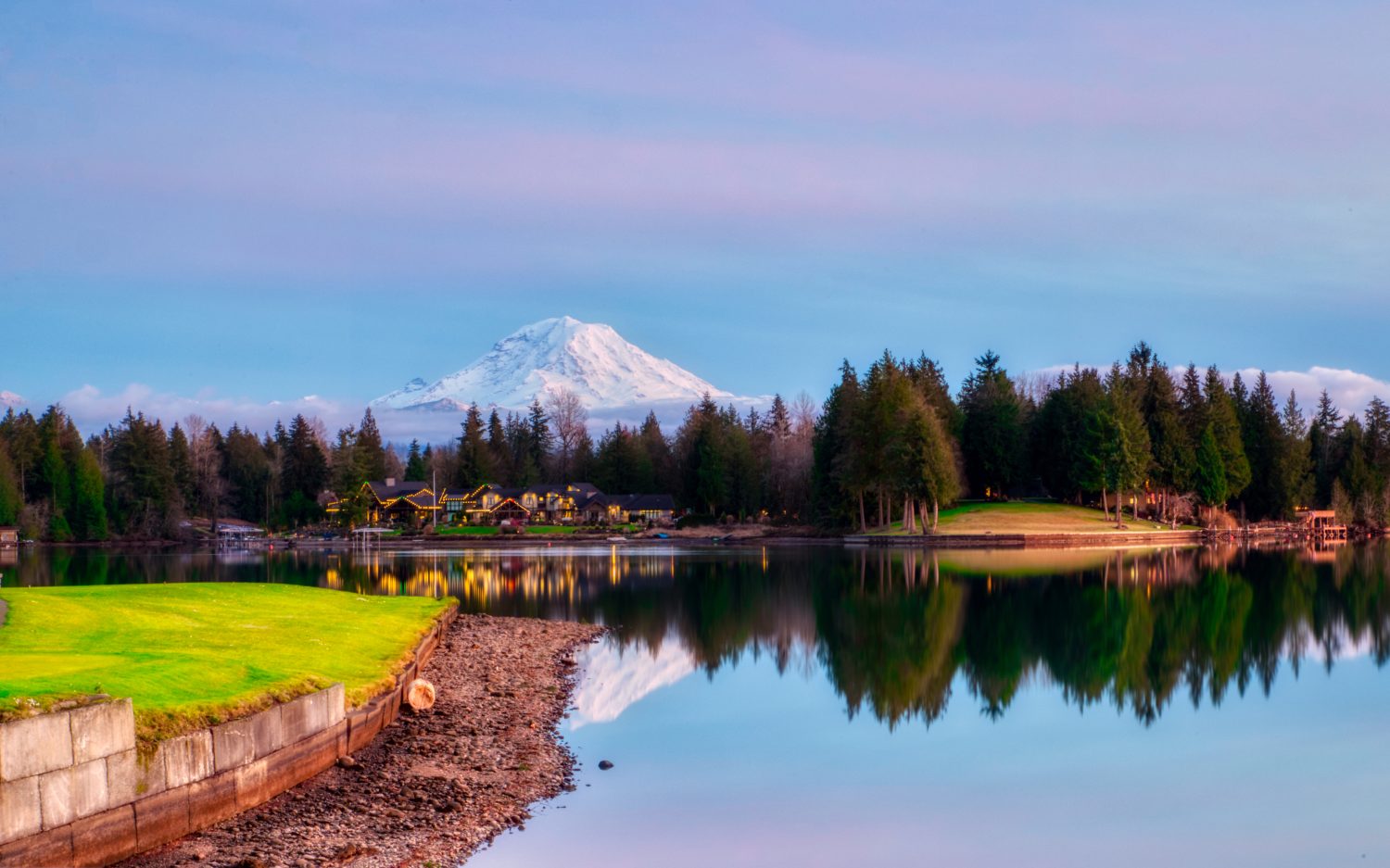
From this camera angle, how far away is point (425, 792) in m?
15.5

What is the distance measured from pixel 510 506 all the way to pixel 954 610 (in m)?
106

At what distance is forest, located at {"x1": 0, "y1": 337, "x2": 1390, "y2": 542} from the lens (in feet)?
323

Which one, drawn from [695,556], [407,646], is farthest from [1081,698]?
[695,556]

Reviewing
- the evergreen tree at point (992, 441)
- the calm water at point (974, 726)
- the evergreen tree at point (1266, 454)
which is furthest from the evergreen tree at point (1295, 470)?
the calm water at point (974, 726)

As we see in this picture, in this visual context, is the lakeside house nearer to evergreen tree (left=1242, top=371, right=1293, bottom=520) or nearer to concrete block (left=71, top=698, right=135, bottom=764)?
evergreen tree (left=1242, top=371, right=1293, bottom=520)

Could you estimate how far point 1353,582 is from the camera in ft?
174

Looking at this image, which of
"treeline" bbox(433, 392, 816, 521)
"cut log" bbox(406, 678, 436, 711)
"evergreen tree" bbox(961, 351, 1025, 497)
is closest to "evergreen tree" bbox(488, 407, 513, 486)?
"treeline" bbox(433, 392, 816, 521)

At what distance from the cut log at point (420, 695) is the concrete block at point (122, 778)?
8632 millimetres

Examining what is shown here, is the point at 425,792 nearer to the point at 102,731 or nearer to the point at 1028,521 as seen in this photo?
the point at 102,731

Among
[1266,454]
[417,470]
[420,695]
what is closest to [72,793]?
[420,695]

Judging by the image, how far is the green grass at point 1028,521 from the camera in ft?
311

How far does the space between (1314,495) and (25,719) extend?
126096mm

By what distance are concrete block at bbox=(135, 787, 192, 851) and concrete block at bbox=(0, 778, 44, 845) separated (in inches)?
51.0

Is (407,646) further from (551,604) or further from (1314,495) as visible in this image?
(1314,495)
